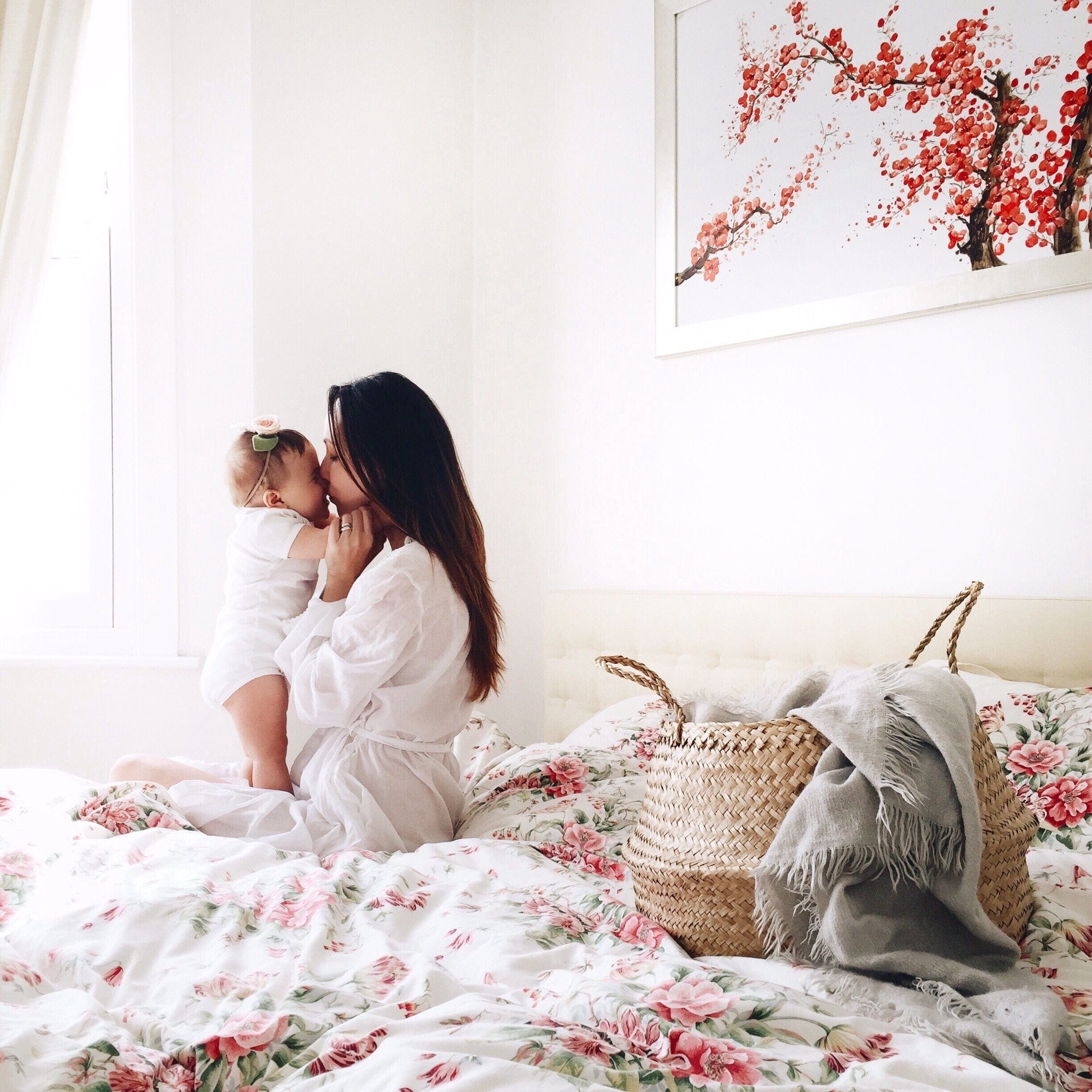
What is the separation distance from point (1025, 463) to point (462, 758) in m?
1.58

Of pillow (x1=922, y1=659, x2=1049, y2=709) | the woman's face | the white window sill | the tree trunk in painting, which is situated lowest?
the white window sill

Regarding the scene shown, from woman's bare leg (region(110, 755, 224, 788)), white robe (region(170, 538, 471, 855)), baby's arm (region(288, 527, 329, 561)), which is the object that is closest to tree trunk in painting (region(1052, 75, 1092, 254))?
white robe (region(170, 538, 471, 855))

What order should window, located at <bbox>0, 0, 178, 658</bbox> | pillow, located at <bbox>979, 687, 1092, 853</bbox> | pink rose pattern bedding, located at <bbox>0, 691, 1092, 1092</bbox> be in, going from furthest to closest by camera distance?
window, located at <bbox>0, 0, 178, 658</bbox>, pillow, located at <bbox>979, 687, 1092, 853</bbox>, pink rose pattern bedding, located at <bbox>0, 691, 1092, 1092</bbox>

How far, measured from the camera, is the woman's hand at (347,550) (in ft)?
6.06

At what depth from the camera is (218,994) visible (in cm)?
99

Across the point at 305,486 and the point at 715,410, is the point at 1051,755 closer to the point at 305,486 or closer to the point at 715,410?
the point at 715,410

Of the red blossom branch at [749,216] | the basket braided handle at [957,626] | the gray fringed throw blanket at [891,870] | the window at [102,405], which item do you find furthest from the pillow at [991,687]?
the window at [102,405]

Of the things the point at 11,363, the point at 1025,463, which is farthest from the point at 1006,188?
the point at 11,363

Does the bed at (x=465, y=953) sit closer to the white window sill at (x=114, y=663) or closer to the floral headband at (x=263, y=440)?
the floral headband at (x=263, y=440)

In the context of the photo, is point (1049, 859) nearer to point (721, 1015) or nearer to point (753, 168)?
point (721, 1015)

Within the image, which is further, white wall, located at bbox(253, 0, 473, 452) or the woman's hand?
white wall, located at bbox(253, 0, 473, 452)

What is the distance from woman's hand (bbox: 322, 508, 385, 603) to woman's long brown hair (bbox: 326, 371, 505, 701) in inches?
3.6

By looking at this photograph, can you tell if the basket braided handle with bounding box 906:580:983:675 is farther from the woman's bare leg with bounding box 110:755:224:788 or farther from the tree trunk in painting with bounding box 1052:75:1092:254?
the woman's bare leg with bounding box 110:755:224:788

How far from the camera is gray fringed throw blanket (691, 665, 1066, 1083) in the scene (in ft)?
3.37
